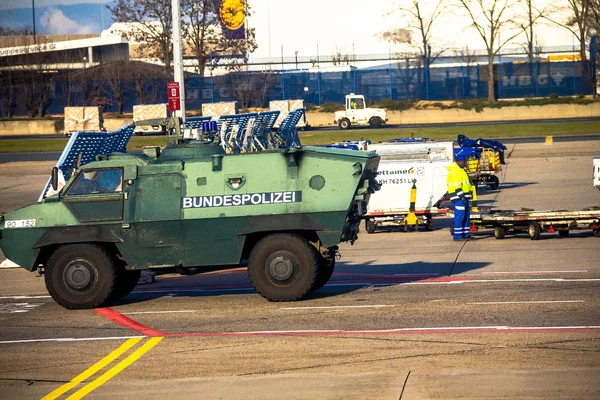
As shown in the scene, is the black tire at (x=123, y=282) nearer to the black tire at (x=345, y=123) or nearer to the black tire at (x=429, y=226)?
the black tire at (x=429, y=226)

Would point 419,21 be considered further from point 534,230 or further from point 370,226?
point 534,230

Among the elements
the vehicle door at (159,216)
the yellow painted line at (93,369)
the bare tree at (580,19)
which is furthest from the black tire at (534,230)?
the bare tree at (580,19)

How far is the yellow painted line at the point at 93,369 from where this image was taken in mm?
9477

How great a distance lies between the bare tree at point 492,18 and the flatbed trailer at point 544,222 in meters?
53.3

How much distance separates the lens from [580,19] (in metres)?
71.6

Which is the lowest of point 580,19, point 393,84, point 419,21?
point 393,84

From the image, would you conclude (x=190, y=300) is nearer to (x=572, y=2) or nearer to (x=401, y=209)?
(x=401, y=209)

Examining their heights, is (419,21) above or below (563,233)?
above

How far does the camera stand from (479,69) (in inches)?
2687

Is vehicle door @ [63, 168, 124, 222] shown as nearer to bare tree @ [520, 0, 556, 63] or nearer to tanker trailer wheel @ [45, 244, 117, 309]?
tanker trailer wheel @ [45, 244, 117, 309]

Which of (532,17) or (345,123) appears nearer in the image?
(345,123)

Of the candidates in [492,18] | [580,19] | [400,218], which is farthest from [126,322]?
[580,19]

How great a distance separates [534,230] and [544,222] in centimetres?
27

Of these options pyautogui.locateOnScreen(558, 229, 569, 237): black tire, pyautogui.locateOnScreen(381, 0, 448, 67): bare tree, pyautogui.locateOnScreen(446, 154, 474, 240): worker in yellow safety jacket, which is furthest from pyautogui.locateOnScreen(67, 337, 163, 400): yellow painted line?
pyautogui.locateOnScreen(381, 0, 448, 67): bare tree
